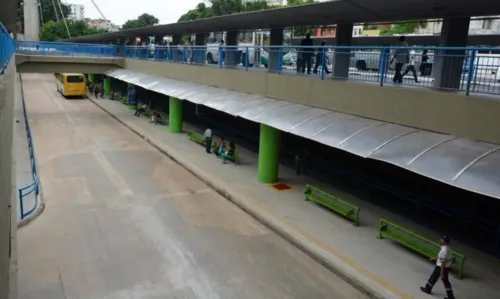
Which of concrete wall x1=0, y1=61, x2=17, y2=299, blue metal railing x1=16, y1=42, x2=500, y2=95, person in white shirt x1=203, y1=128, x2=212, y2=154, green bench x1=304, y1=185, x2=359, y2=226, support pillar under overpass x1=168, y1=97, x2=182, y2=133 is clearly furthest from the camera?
support pillar under overpass x1=168, y1=97, x2=182, y2=133

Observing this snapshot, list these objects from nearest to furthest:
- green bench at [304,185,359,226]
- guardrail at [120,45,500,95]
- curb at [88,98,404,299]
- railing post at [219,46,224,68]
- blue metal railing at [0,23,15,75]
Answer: blue metal railing at [0,23,15,75] → curb at [88,98,404,299] → guardrail at [120,45,500,95] → green bench at [304,185,359,226] → railing post at [219,46,224,68]

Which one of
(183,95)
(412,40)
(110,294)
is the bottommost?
(110,294)

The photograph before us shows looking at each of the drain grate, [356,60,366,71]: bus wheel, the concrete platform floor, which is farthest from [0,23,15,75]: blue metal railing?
[356,60,366,71]: bus wheel

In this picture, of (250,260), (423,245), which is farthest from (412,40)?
(250,260)

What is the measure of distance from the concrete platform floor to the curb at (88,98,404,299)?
0.16m

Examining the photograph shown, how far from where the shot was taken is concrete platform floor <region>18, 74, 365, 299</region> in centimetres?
830

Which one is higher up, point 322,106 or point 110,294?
point 322,106

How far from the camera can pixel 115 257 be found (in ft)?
30.9

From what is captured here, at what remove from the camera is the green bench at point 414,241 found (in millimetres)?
8812

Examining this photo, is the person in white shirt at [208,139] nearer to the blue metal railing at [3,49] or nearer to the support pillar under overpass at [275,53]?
the support pillar under overpass at [275,53]

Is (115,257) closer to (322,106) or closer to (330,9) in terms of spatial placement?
(322,106)

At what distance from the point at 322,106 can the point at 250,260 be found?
510 centimetres

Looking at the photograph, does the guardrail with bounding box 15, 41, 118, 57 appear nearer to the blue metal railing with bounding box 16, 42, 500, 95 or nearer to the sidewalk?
the blue metal railing with bounding box 16, 42, 500, 95

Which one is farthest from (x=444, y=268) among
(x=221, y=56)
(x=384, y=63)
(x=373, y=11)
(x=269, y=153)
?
(x=221, y=56)
